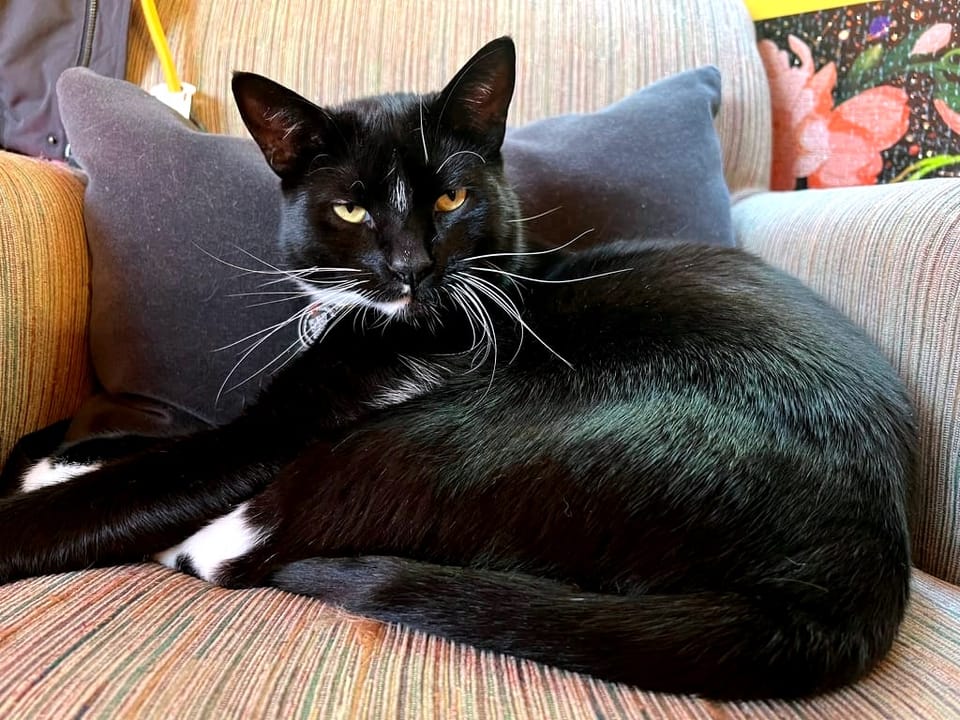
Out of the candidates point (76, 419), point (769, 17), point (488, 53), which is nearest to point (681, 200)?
point (488, 53)

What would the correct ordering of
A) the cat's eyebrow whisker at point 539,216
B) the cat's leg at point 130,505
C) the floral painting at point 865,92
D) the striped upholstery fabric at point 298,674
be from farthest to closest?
the floral painting at point 865,92 → the cat's eyebrow whisker at point 539,216 → the cat's leg at point 130,505 → the striped upholstery fabric at point 298,674

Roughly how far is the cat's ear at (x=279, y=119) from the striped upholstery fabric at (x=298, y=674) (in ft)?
1.83

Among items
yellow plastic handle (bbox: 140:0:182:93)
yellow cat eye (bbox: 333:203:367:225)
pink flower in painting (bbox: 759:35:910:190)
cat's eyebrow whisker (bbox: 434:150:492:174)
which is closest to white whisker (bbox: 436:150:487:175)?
cat's eyebrow whisker (bbox: 434:150:492:174)

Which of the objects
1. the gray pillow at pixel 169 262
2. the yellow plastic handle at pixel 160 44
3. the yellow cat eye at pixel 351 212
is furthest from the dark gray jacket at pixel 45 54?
the yellow cat eye at pixel 351 212

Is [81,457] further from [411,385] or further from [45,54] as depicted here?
[45,54]

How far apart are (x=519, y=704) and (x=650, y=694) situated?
109 mm

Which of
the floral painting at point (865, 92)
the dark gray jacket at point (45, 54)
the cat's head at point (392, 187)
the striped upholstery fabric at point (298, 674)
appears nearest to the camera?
the striped upholstery fabric at point (298, 674)

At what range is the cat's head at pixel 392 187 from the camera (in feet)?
2.77

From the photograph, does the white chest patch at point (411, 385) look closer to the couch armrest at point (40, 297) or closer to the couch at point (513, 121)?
the couch at point (513, 121)

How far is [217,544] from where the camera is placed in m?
0.78

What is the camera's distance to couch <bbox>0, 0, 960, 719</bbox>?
54cm

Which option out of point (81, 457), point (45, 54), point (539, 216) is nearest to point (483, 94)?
point (539, 216)

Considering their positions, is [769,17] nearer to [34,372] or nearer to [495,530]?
[495,530]

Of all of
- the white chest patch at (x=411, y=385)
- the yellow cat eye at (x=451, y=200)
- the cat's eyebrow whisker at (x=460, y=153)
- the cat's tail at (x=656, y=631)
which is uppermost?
the cat's eyebrow whisker at (x=460, y=153)
